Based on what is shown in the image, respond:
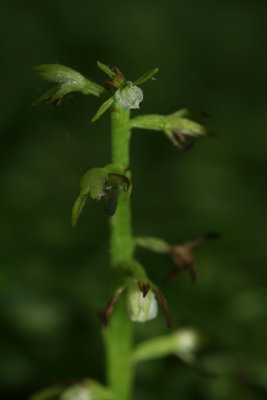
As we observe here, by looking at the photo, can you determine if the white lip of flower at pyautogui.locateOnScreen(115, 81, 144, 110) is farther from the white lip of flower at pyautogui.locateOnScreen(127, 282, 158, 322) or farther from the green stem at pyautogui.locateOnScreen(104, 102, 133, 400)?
the white lip of flower at pyautogui.locateOnScreen(127, 282, 158, 322)

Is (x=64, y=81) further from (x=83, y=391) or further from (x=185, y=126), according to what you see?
(x=83, y=391)

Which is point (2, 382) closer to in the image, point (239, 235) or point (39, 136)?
point (239, 235)

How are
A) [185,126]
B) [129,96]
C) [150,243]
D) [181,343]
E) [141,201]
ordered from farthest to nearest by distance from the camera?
[141,201]
[181,343]
[150,243]
[185,126]
[129,96]

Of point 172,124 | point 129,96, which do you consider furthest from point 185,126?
point 129,96

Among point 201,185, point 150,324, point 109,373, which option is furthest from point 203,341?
point 201,185

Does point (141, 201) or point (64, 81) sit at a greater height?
point (141, 201)

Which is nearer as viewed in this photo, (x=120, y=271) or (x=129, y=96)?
(x=129, y=96)
